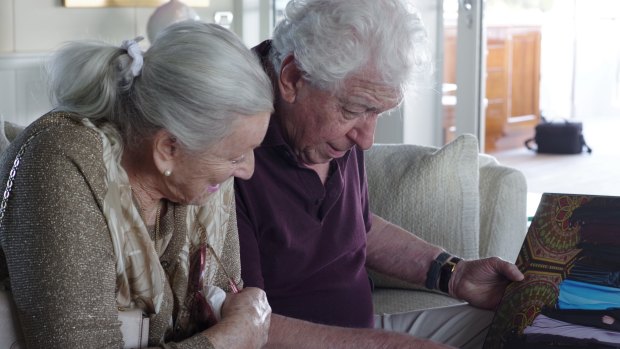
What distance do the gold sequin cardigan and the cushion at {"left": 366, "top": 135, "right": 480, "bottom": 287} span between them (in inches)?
48.7

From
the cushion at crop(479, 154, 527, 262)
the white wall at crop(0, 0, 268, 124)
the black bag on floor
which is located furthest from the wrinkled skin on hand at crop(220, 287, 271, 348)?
the black bag on floor

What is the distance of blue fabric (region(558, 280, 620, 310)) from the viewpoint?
1.65 metres

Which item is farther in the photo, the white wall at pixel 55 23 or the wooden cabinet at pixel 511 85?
the wooden cabinet at pixel 511 85

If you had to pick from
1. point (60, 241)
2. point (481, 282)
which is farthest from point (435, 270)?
point (60, 241)

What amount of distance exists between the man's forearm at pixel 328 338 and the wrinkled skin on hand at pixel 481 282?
0.96ft

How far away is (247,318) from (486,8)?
353 cm

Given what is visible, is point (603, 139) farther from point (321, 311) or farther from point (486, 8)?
point (321, 311)

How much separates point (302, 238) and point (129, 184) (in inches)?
20.4

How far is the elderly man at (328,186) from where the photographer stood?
1795 millimetres

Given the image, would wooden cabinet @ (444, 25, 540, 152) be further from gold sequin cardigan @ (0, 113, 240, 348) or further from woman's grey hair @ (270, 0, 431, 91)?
gold sequin cardigan @ (0, 113, 240, 348)

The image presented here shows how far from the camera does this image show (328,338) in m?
1.73

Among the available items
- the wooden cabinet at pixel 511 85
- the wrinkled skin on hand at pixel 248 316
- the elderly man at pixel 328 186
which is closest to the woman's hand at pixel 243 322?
the wrinkled skin on hand at pixel 248 316

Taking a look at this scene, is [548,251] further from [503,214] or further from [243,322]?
[503,214]

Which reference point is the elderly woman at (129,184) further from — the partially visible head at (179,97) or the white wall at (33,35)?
the white wall at (33,35)
